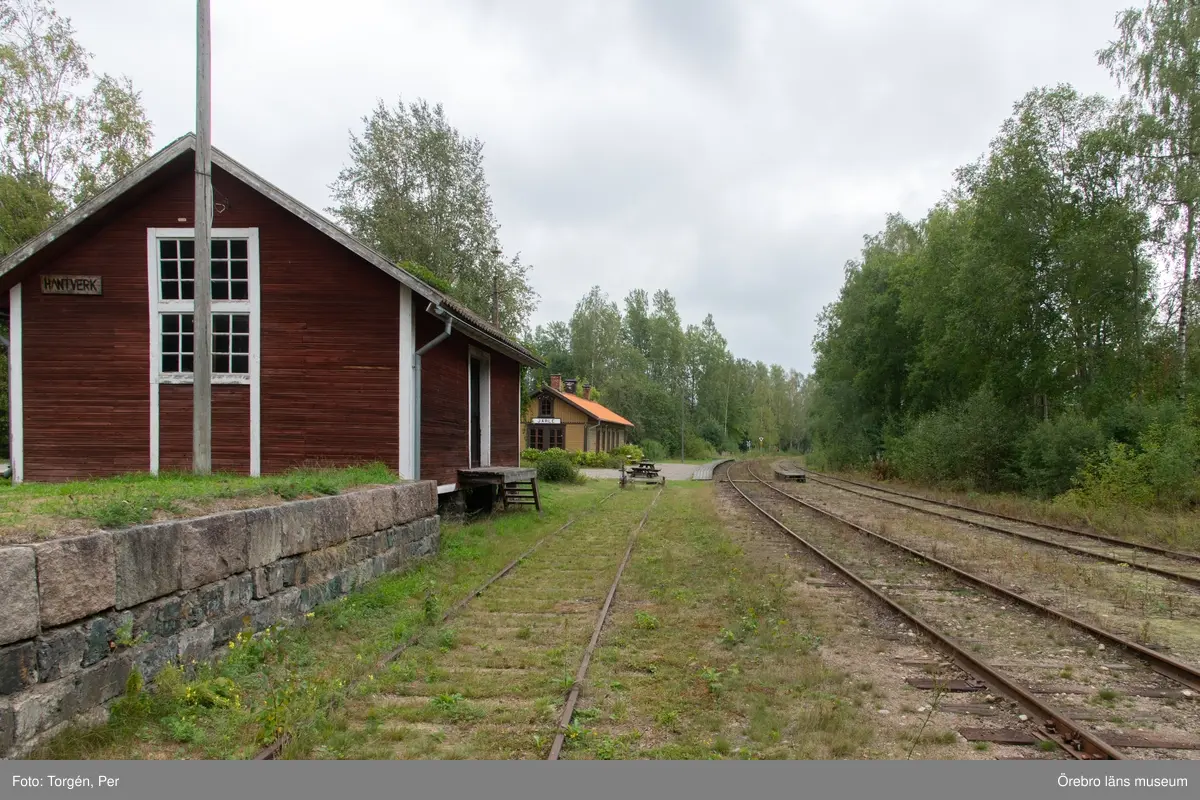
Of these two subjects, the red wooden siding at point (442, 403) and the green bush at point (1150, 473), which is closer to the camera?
the red wooden siding at point (442, 403)

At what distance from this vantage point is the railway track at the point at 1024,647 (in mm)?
4293

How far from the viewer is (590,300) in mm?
69438

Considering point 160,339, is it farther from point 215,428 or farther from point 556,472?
point 556,472

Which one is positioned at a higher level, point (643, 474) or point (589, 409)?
point (589, 409)

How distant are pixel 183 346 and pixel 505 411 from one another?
7.46 metres

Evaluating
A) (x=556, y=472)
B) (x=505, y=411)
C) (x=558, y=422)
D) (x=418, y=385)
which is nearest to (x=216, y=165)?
(x=418, y=385)

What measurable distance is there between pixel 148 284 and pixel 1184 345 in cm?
2373

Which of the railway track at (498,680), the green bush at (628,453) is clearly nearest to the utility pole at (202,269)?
the railway track at (498,680)

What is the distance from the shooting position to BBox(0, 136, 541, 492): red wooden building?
11.4 meters

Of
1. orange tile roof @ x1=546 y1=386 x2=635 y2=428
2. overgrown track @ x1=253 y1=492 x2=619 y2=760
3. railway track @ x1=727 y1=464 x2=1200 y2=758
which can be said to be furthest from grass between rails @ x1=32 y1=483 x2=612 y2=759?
orange tile roof @ x1=546 y1=386 x2=635 y2=428

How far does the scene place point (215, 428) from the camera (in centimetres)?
1142

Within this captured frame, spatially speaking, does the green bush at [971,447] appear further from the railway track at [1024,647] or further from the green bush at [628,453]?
the green bush at [628,453]

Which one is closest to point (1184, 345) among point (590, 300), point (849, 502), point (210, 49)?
point (849, 502)

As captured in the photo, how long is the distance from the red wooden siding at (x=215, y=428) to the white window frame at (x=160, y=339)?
3.3 inches
